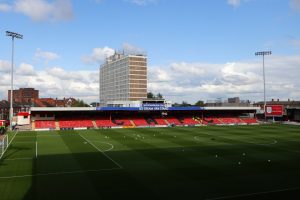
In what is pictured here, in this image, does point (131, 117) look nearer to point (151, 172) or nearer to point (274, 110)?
point (274, 110)

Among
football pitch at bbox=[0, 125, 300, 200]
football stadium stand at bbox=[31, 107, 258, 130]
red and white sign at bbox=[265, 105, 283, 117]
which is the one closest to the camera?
football pitch at bbox=[0, 125, 300, 200]

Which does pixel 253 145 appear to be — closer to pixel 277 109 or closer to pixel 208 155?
pixel 208 155

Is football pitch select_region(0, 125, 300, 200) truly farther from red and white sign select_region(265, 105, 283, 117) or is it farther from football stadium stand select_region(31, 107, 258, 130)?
red and white sign select_region(265, 105, 283, 117)

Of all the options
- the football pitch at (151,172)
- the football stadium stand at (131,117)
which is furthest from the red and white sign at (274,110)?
the football pitch at (151,172)

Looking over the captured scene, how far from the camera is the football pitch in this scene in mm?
24047

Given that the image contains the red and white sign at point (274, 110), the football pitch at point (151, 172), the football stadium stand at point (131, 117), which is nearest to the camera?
the football pitch at point (151, 172)

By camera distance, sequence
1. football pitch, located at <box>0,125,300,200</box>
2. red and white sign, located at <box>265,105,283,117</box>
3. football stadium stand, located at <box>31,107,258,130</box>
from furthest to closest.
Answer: red and white sign, located at <box>265,105,283,117</box>, football stadium stand, located at <box>31,107,258,130</box>, football pitch, located at <box>0,125,300,200</box>

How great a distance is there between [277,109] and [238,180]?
79109mm

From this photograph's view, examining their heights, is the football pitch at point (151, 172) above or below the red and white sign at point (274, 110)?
below

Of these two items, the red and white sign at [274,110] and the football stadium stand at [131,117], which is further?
the red and white sign at [274,110]

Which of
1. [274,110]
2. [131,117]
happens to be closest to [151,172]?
[131,117]

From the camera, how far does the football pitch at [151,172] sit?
947 inches

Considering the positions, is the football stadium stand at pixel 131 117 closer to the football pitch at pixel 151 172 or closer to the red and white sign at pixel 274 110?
the red and white sign at pixel 274 110

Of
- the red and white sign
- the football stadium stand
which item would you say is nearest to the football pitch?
the football stadium stand
